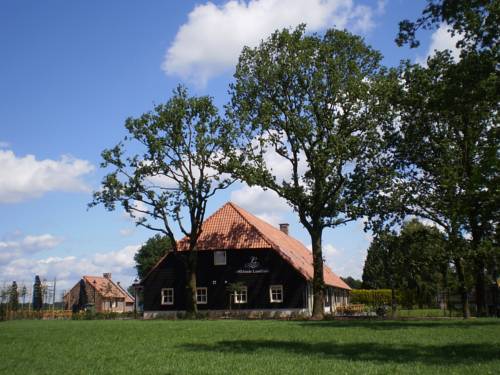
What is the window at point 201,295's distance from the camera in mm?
45875

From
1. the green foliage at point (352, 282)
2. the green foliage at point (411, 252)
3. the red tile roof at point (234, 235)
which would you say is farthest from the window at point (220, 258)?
the green foliage at point (352, 282)

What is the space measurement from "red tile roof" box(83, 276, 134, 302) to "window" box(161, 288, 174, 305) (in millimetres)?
33677

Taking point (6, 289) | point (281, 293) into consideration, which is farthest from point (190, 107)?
point (6, 289)

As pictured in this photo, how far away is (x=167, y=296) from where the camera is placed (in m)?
47.0

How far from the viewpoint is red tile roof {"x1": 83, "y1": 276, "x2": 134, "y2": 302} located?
259 feet

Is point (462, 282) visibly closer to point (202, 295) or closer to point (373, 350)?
point (373, 350)

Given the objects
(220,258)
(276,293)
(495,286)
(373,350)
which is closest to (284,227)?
(220,258)

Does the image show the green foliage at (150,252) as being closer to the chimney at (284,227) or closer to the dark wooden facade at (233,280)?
the chimney at (284,227)

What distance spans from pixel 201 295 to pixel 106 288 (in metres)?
39.9

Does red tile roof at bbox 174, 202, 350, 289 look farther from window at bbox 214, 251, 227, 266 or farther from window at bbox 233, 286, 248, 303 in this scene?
window at bbox 233, 286, 248, 303

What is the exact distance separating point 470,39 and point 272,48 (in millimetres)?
22738

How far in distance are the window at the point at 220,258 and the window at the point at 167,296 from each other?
184 inches

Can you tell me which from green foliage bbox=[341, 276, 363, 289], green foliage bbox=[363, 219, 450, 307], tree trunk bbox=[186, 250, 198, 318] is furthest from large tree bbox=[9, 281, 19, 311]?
green foliage bbox=[341, 276, 363, 289]

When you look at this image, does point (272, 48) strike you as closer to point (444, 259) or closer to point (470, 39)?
point (444, 259)
